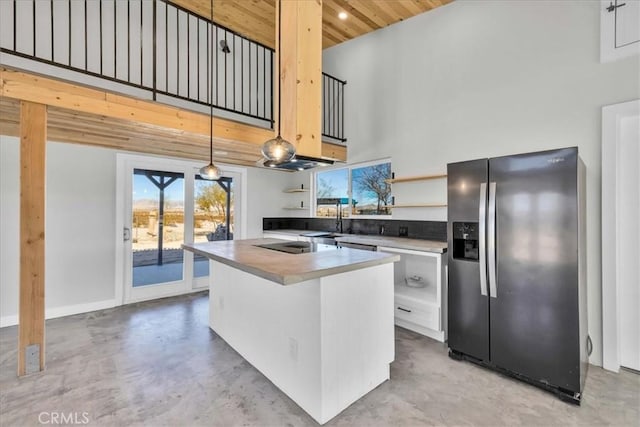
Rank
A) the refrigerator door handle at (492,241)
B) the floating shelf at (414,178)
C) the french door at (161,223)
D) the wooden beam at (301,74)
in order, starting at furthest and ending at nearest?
the french door at (161,223), the floating shelf at (414,178), the wooden beam at (301,74), the refrigerator door handle at (492,241)

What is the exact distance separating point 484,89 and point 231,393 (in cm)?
382

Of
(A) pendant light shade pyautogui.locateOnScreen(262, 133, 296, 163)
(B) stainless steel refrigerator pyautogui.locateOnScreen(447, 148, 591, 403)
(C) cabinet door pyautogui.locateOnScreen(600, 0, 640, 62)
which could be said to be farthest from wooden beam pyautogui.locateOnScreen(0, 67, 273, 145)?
(C) cabinet door pyautogui.locateOnScreen(600, 0, 640, 62)

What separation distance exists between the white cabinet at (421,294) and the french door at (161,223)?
3132mm

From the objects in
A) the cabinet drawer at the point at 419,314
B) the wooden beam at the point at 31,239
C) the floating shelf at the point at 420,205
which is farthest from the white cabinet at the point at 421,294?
the wooden beam at the point at 31,239

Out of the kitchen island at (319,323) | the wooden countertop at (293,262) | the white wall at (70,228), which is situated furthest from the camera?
the white wall at (70,228)

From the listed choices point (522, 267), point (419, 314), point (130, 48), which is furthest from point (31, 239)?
point (522, 267)

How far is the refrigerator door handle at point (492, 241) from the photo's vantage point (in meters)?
2.32

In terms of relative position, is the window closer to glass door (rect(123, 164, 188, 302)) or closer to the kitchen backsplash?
the kitchen backsplash

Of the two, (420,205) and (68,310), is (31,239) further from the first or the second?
(420,205)

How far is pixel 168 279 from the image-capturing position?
457 centimetres

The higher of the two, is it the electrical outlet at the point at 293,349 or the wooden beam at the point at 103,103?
the wooden beam at the point at 103,103

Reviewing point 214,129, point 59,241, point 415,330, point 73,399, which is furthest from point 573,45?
point 59,241

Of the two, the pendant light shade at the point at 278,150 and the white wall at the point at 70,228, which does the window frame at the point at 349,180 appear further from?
the white wall at the point at 70,228

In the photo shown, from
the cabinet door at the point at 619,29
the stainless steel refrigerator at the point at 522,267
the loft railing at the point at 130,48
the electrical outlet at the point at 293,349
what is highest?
the loft railing at the point at 130,48
